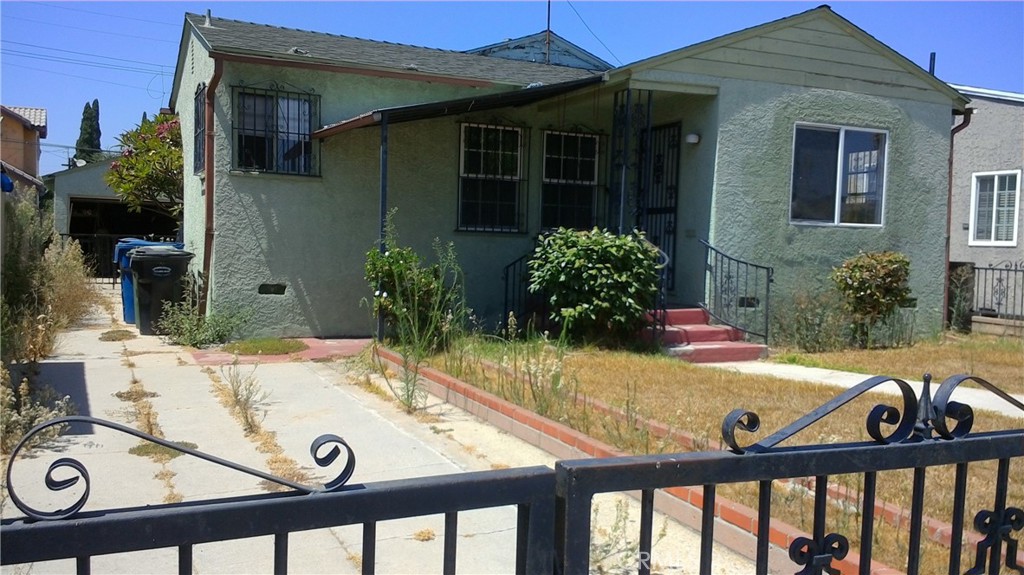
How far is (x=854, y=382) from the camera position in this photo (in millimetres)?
8234

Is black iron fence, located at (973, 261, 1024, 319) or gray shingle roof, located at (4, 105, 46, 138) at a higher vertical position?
gray shingle roof, located at (4, 105, 46, 138)

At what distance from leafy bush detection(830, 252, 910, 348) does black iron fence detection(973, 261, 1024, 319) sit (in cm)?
459

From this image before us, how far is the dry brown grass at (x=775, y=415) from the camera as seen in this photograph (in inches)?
157

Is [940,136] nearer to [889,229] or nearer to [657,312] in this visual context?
[889,229]

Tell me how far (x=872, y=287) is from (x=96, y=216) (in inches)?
1008

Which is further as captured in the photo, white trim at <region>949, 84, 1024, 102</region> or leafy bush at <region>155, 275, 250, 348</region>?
white trim at <region>949, 84, 1024, 102</region>

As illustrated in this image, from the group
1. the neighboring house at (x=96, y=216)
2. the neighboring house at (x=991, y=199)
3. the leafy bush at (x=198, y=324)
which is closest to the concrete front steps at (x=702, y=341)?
Result: the leafy bush at (x=198, y=324)

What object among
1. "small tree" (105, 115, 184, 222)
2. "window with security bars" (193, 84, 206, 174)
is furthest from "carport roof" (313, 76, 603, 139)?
"small tree" (105, 115, 184, 222)

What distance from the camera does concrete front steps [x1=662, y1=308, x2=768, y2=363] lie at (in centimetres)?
968

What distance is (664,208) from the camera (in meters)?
11.9

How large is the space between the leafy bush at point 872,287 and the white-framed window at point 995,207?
6.06 metres

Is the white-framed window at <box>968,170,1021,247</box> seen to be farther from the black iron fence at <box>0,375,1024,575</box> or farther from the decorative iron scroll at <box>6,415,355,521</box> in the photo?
the decorative iron scroll at <box>6,415,355,521</box>

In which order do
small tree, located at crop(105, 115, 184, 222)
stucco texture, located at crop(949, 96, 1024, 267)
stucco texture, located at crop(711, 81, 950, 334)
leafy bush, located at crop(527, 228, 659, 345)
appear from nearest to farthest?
leafy bush, located at crop(527, 228, 659, 345), stucco texture, located at crop(711, 81, 950, 334), stucco texture, located at crop(949, 96, 1024, 267), small tree, located at crop(105, 115, 184, 222)

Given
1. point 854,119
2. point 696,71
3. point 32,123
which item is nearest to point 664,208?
point 696,71
